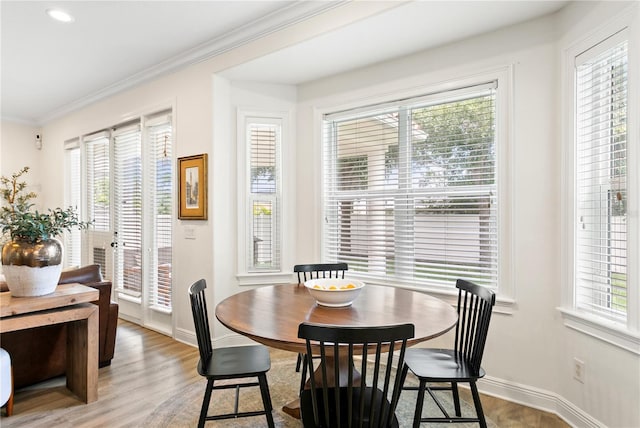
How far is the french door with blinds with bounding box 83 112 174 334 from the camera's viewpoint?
159 inches

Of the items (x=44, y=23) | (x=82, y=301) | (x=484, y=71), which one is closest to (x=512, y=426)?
(x=484, y=71)

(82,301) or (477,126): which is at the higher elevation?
(477,126)

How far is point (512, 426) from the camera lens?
2238 millimetres

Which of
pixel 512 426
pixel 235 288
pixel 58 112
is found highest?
pixel 58 112

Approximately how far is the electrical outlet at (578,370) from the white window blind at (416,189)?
2.19 feet

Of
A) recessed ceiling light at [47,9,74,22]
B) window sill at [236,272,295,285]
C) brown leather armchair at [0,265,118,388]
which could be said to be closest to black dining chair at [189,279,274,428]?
brown leather armchair at [0,265,118,388]

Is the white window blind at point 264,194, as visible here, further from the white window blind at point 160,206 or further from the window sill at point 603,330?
the window sill at point 603,330

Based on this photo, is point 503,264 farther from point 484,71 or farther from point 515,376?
point 484,71

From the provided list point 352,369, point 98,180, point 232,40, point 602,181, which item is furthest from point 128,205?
point 602,181

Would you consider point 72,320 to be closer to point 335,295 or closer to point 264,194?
point 335,295

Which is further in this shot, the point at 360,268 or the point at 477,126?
the point at 360,268

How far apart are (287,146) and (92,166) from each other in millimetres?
3101

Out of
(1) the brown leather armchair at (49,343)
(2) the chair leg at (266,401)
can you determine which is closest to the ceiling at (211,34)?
(1) the brown leather armchair at (49,343)

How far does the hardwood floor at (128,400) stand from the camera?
7.48 ft
